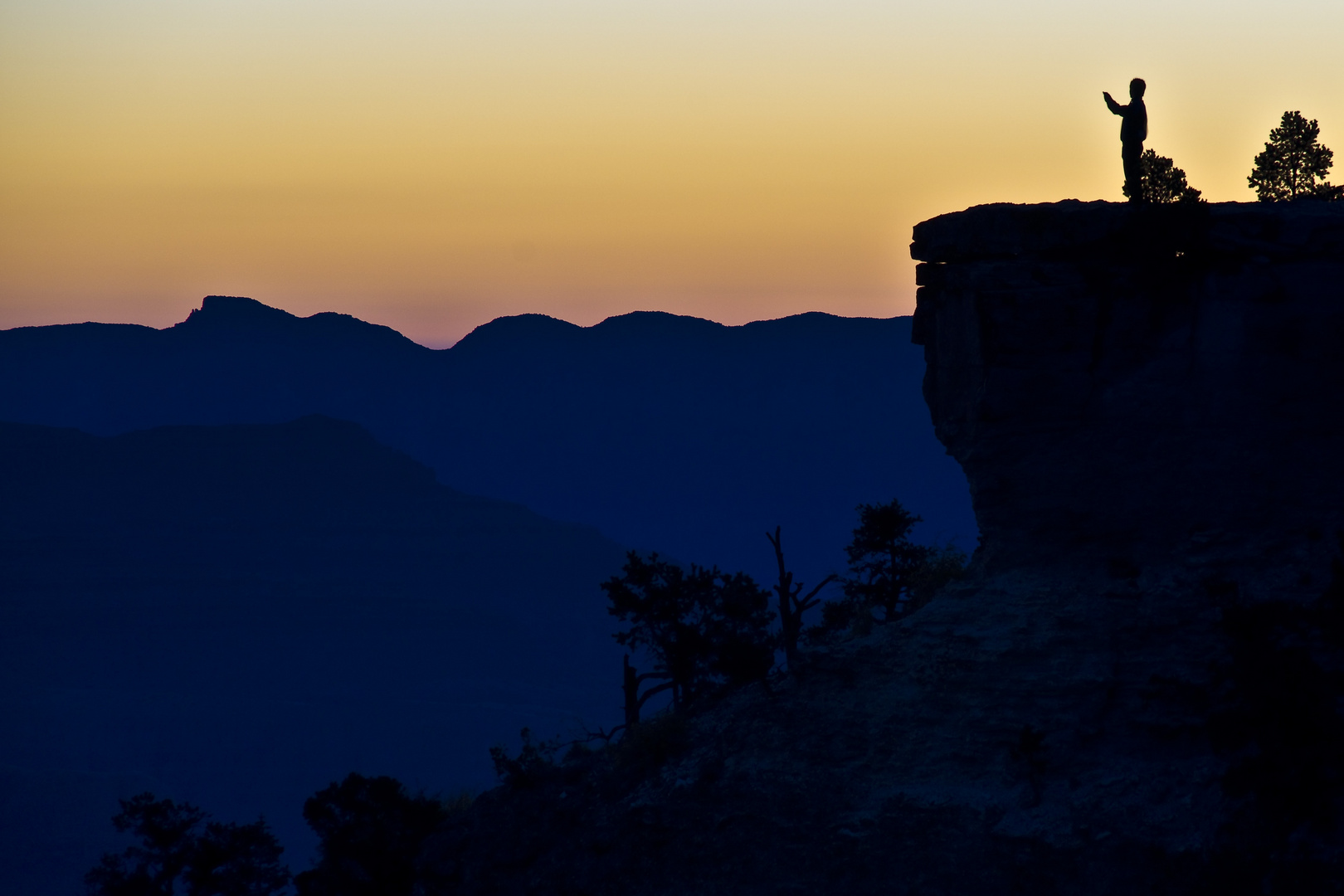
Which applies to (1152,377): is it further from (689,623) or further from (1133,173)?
(689,623)


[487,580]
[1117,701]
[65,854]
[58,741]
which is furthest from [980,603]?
[487,580]

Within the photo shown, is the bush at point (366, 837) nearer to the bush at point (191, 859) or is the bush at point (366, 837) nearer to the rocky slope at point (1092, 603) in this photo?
the bush at point (191, 859)

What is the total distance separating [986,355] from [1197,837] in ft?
25.9

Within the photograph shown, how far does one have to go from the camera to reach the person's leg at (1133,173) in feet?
73.3

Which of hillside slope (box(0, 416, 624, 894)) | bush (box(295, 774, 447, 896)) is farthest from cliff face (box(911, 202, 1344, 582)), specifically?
hillside slope (box(0, 416, 624, 894))

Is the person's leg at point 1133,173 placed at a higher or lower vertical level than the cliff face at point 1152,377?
higher

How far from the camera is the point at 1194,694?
798 inches

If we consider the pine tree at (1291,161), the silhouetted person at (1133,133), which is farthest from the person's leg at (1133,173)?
the pine tree at (1291,161)

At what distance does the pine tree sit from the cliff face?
5.57 m

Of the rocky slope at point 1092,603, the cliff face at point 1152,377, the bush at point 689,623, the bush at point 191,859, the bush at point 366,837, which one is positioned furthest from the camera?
the bush at point 689,623

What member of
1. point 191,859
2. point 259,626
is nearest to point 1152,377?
point 191,859

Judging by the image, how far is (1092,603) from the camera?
70.7 ft

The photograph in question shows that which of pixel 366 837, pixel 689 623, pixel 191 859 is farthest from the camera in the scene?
pixel 689 623

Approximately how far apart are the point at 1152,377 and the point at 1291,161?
9093mm
